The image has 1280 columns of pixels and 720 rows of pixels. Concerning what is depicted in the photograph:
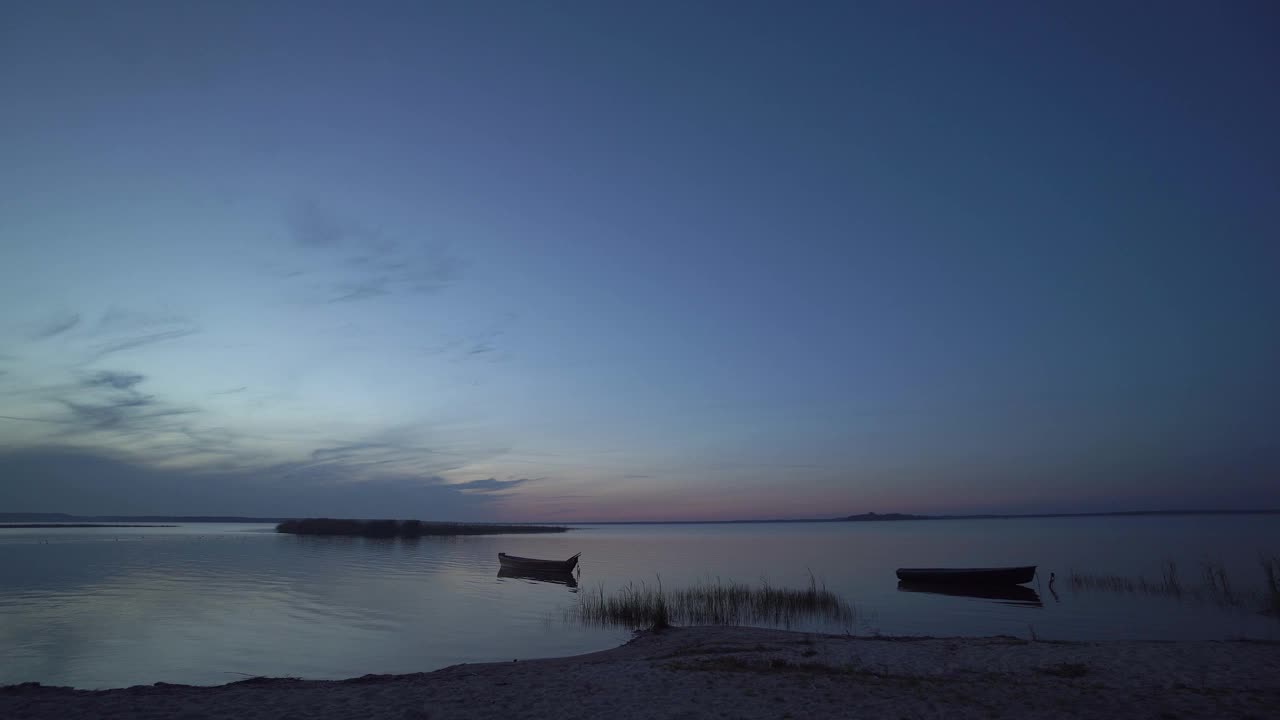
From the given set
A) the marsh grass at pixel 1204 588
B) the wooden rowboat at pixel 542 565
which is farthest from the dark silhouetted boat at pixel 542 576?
the marsh grass at pixel 1204 588

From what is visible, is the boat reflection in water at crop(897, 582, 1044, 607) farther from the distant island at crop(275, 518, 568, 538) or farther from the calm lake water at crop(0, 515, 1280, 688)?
the distant island at crop(275, 518, 568, 538)

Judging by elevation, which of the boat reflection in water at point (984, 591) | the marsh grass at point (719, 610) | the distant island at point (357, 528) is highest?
the marsh grass at point (719, 610)

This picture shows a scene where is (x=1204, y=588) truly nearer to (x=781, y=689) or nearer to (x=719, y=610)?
(x=719, y=610)

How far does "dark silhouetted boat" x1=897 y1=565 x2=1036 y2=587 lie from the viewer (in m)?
39.0

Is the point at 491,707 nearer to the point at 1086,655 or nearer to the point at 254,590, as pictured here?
the point at 1086,655

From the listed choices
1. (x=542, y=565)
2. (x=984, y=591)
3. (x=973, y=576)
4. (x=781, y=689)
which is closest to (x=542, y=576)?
(x=542, y=565)

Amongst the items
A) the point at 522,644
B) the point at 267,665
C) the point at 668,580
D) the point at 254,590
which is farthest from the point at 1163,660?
the point at 254,590

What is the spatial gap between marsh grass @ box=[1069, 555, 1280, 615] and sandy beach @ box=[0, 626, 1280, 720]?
49.5ft

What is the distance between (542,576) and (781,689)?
4040 cm

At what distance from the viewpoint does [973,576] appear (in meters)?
40.0

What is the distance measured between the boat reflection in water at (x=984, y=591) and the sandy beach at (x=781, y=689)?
18.7m

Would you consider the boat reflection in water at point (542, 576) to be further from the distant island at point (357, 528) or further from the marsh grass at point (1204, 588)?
the distant island at point (357, 528)

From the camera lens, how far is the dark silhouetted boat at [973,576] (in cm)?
3900

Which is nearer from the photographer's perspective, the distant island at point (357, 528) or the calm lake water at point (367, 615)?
the calm lake water at point (367, 615)
